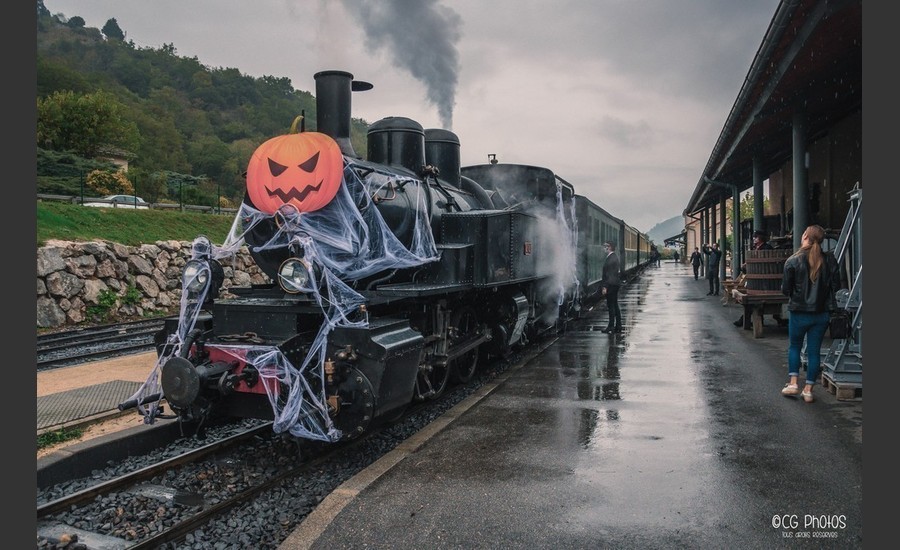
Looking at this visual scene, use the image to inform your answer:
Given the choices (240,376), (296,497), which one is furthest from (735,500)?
(240,376)

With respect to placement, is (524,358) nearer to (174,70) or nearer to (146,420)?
(146,420)

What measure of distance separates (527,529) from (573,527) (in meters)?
0.25

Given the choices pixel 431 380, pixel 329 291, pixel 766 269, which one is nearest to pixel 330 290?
pixel 329 291

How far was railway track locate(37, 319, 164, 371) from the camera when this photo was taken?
9.27 meters

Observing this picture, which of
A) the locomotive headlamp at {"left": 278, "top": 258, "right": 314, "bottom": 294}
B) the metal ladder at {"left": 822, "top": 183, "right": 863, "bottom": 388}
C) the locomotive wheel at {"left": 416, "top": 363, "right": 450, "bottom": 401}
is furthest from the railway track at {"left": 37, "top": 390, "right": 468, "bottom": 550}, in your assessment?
the metal ladder at {"left": 822, "top": 183, "right": 863, "bottom": 388}

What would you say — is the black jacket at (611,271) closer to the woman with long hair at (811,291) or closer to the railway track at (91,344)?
the woman with long hair at (811,291)

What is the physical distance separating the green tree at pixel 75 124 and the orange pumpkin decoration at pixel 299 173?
110 ft

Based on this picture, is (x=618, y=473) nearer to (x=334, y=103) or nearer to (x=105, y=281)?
(x=334, y=103)

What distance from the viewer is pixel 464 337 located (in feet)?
23.5

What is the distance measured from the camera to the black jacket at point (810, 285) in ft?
19.0

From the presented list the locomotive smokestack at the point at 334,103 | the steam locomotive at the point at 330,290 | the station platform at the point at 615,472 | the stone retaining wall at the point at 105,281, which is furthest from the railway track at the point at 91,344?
the locomotive smokestack at the point at 334,103

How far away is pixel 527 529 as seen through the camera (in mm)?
3422

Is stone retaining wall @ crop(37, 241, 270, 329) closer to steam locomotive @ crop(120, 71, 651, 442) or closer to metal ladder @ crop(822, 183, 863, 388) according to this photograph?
steam locomotive @ crop(120, 71, 651, 442)

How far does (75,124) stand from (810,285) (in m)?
37.7
